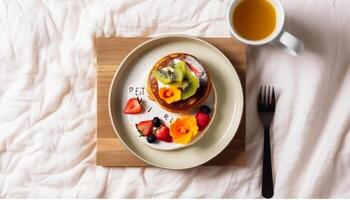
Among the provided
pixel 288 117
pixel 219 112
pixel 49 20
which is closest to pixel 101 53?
pixel 49 20

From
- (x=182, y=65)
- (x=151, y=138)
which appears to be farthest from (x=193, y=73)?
(x=151, y=138)

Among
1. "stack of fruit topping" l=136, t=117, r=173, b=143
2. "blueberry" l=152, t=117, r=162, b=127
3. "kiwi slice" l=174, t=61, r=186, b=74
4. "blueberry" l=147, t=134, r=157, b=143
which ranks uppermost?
"kiwi slice" l=174, t=61, r=186, b=74

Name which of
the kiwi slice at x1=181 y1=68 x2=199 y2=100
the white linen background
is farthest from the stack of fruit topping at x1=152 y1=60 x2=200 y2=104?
the white linen background

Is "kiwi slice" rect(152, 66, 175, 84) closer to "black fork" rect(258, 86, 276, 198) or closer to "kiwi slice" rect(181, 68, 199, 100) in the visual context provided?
"kiwi slice" rect(181, 68, 199, 100)

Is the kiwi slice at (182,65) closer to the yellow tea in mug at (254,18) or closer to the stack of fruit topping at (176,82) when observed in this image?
the stack of fruit topping at (176,82)

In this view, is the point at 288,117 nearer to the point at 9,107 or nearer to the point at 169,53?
the point at 169,53

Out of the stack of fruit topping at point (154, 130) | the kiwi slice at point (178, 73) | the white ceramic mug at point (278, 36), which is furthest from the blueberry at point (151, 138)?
the white ceramic mug at point (278, 36)

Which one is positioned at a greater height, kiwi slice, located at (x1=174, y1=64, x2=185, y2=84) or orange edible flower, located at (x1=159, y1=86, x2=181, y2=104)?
kiwi slice, located at (x1=174, y1=64, x2=185, y2=84)
